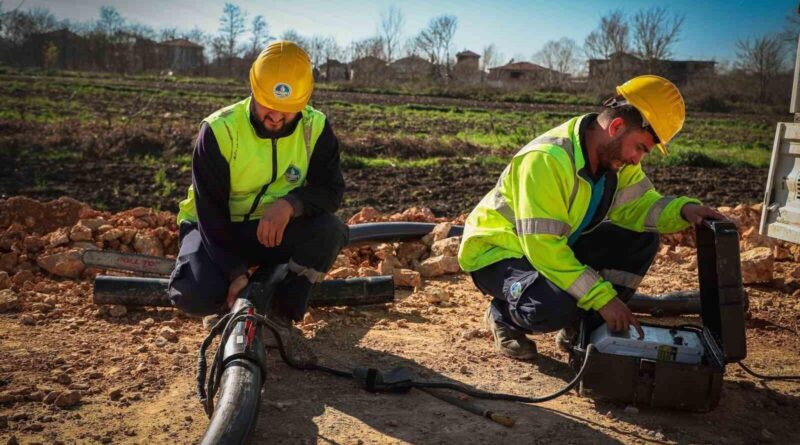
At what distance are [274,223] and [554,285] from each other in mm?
1290

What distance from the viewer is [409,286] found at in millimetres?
4766

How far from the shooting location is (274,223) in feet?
10.7

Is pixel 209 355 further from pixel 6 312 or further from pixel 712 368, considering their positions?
pixel 712 368

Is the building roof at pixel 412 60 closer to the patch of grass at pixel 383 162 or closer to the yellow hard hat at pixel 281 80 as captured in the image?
the patch of grass at pixel 383 162

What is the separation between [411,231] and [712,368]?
2.71 m

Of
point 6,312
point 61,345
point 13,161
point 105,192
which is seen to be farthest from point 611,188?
point 13,161

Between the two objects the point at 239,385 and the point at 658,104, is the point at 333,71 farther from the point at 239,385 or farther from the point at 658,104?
the point at 239,385

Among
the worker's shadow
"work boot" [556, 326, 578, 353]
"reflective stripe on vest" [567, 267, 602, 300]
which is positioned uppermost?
"reflective stripe on vest" [567, 267, 602, 300]

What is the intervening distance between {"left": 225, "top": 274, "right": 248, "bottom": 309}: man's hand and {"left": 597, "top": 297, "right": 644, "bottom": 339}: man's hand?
5.26 ft

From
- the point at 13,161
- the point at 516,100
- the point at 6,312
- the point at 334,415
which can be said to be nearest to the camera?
the point at 334,415

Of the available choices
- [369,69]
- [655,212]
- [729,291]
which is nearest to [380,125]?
[655,212]

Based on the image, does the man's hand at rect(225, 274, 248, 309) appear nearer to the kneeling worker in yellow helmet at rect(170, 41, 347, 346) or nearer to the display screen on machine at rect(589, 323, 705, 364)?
the kneeling worker in yellow helmet at rect(170, 41, 347, 346)

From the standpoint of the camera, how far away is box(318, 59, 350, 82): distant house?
155 ft

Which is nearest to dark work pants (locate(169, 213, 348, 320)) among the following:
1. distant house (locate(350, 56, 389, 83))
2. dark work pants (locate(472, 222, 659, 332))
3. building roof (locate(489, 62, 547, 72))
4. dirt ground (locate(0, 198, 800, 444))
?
dirt ground (locate(0, 198, 800, 444))
